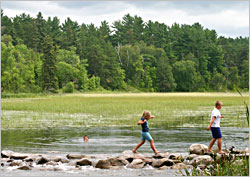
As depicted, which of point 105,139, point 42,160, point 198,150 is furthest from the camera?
point 105,139

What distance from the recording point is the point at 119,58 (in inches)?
4439

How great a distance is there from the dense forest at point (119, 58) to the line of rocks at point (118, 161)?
65.9 metres

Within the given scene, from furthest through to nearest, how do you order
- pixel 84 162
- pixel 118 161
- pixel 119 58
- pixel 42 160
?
1. pixel 119 58
2. pixel 42 160
3. pixel 84 162
4. pixel 118 161

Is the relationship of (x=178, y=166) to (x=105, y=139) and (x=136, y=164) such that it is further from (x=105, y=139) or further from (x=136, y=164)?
(x=105, y=139)

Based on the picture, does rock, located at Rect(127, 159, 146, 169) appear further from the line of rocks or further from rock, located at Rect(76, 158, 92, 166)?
rock, located at Rect(76, 158, 92, 166)

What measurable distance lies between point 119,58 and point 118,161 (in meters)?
101

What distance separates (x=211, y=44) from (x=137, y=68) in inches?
987

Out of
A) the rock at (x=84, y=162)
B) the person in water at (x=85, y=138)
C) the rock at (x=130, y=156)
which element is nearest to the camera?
the rock at (x=84, y=162)

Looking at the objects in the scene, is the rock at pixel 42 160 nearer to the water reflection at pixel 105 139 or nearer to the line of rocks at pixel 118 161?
the line of rocks at pixel 118 161

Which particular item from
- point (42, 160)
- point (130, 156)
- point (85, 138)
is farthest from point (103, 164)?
point (85, 138)

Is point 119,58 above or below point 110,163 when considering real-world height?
above

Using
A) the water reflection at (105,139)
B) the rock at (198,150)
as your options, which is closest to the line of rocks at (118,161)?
the rock at (198,150)

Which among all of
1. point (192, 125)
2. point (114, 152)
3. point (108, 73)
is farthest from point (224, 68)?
point (114, 152)

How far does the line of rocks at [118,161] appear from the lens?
40.3 ft
